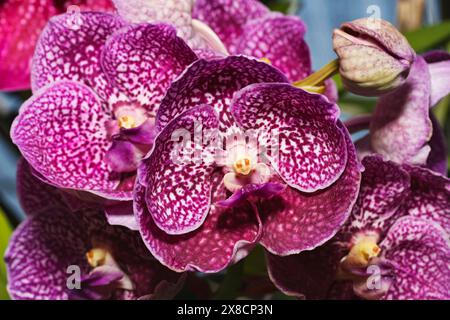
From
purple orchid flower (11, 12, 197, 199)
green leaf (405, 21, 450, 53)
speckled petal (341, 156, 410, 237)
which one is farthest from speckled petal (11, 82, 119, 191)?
green leaf (405, 21, 450, 53)

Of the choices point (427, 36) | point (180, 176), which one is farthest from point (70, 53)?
point (427, 36)

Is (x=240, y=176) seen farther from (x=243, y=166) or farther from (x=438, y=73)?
(x=438, y=73)

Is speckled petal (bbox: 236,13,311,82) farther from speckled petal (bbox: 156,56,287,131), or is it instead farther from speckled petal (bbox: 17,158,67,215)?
speckled petal (bbox: 17,158,67,215)

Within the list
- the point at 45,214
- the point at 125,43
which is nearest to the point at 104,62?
the point at 125,43

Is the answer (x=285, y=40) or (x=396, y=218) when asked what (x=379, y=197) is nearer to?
(x=396, y=218)

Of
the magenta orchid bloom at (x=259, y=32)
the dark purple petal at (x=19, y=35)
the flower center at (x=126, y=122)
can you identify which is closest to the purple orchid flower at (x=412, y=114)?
the magenta orchid bloom at (x=259, y=32)

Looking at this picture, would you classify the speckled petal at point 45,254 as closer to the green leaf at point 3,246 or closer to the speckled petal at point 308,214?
the green leaf at point 3,246
